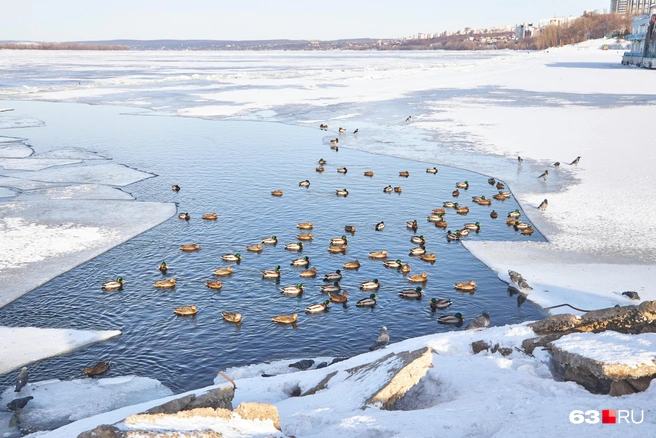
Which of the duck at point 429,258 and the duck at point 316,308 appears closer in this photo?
the duck at point 316,308

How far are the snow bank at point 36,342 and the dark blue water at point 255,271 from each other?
0.97 ft

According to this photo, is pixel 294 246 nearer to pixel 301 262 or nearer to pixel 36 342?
pixel 301 262

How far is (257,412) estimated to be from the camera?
8.05 metres

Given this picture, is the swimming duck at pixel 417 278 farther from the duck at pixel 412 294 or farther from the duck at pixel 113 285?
the duck at pixel 113 285

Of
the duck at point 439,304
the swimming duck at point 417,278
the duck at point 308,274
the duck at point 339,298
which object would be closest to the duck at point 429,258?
the swimming duck at point 417,278

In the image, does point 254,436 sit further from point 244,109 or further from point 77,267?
point 244,109

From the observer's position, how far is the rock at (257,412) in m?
8.01

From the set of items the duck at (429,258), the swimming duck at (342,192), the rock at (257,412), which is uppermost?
the rock at (257,412)

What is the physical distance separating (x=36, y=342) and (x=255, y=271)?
6157 mm

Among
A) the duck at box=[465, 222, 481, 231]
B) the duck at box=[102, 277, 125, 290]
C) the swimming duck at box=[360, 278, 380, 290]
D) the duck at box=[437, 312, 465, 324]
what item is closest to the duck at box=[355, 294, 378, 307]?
the swimming duck at box=[360, 278, 380, 290]

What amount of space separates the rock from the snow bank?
7.07 m

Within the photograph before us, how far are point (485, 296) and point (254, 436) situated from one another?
32.5ft

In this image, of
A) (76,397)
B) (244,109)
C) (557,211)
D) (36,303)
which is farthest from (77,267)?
(244,109)

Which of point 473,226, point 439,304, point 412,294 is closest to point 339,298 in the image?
point 412,294
